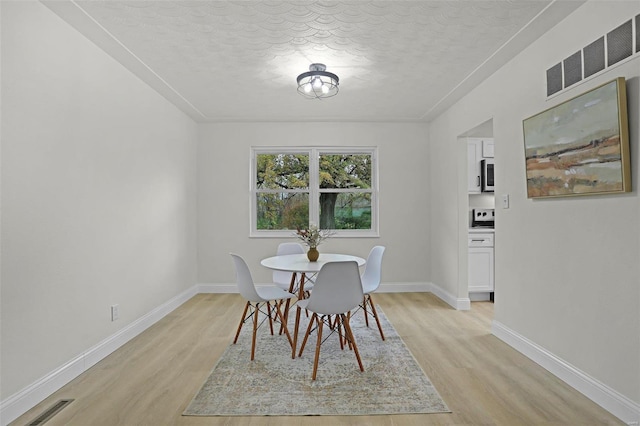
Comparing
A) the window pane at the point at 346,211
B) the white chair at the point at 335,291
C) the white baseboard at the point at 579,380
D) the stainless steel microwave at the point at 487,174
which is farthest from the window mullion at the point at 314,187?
the white baseboard at the point at 579,380

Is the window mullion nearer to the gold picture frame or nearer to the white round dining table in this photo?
the white round dining table

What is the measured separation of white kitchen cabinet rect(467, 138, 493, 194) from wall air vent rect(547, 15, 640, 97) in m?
2.28

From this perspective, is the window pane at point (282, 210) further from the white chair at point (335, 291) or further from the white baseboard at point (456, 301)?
the white chair at point (335, 291)

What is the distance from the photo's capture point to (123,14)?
2516mm

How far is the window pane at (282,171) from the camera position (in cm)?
556

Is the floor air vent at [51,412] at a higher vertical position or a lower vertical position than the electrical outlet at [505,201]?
lower

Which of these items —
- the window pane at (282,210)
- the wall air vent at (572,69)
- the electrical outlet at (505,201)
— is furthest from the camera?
the window pane at (282,210)

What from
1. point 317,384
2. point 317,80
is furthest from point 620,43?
point 317,384

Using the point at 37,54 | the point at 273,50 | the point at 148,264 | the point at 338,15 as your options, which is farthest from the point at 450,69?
the point at 148,264

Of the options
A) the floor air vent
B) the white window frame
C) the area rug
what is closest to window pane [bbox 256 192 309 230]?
the white window frame

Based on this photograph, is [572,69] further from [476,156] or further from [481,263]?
[481,263]

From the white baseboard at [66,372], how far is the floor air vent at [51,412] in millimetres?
119

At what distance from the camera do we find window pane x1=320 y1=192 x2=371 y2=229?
5.59 meters

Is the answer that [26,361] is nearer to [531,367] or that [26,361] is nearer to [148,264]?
[148,264]
